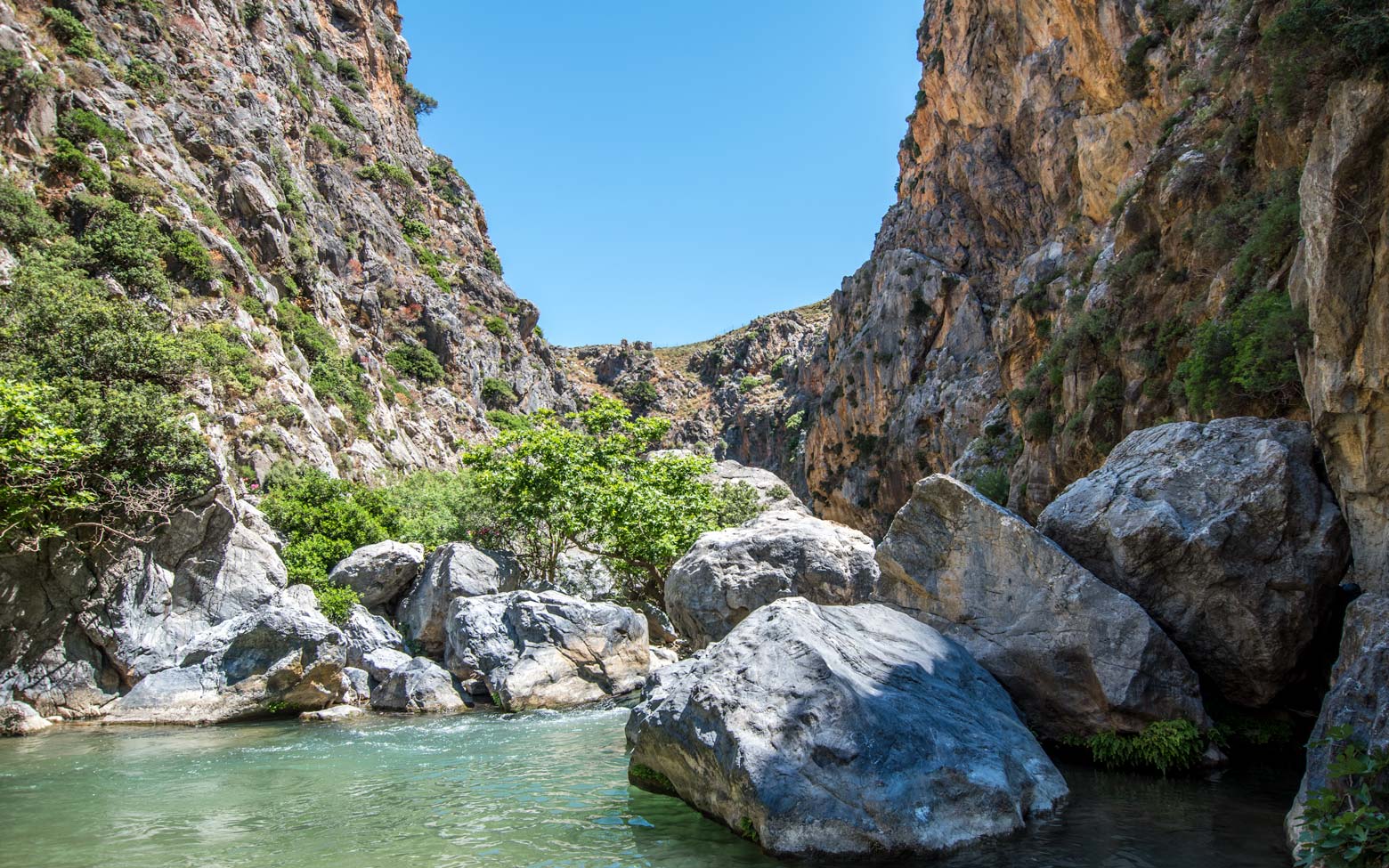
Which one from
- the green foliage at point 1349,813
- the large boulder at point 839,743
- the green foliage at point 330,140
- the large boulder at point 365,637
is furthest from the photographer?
the green foliage at point 330,140

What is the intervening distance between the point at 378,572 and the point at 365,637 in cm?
273

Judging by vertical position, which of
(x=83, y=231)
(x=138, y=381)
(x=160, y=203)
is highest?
(x=160, y=203)

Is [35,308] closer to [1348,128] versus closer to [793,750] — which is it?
[793,750]

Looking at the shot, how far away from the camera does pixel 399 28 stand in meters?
77.1

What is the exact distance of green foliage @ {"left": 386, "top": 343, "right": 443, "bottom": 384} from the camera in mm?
52138

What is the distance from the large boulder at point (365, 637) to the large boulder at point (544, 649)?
1.88m

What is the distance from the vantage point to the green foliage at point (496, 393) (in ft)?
197

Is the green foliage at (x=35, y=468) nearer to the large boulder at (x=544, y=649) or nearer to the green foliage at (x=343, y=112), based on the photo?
the large boulder at (x=544, y=649)

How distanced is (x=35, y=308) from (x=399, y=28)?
68971mm

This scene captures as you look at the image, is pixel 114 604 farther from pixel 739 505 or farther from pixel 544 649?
pixel 739 505

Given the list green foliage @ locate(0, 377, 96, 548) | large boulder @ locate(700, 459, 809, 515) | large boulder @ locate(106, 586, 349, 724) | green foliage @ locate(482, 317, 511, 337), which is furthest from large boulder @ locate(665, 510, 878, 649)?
green foliage @ locate(482, 317, 511, 337)

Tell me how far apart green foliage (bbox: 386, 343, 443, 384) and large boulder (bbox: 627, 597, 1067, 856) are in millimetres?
46901

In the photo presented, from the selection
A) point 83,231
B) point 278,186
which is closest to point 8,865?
point 83,231

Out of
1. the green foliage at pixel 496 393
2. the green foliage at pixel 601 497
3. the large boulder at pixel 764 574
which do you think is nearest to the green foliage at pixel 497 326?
the green foliage at pixel 496 393
